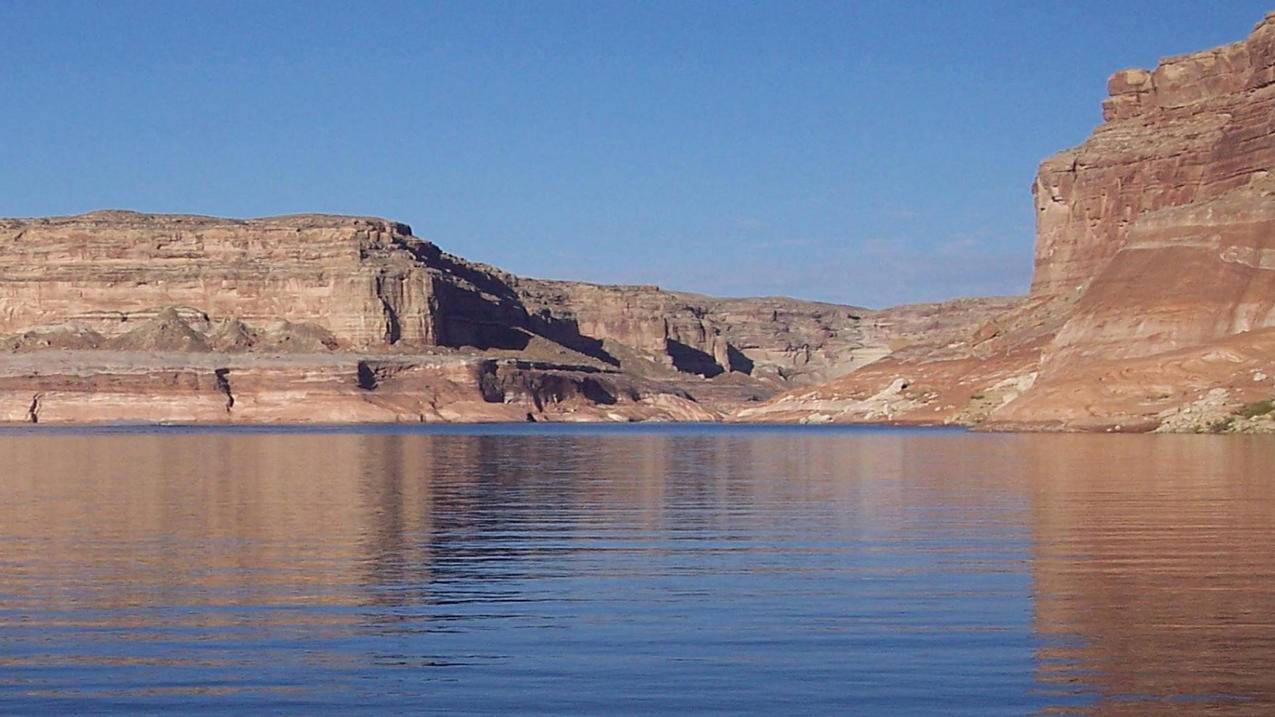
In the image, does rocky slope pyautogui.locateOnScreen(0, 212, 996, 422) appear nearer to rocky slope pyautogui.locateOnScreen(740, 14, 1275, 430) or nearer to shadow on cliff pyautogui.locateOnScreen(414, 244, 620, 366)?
shadow on cliff pyautogui.locateOnScreen(414, 244, 620, 366)

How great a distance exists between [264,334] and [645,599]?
155 metres

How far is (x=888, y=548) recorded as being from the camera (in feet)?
75.1

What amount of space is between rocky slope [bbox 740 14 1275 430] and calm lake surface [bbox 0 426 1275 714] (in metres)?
41.0

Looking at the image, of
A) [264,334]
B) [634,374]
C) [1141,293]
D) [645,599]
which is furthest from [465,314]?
[645,599]

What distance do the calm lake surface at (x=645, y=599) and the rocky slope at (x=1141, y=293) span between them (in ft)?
135

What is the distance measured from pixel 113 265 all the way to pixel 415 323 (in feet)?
105

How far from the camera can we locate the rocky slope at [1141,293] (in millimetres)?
76750

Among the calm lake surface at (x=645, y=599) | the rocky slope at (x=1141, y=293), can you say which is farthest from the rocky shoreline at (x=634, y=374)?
the calm lake surface at (x=645, y=599)

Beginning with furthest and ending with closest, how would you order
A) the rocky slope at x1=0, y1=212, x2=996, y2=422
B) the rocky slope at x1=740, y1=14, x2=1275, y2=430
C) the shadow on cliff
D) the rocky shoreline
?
the shadow on cliff → the rocky slope at x1=0, y1=212, x2=996, y2=422 → the rocky shoreline → the rocky slope at x1=740, y1=14, x2=1275, y2=430

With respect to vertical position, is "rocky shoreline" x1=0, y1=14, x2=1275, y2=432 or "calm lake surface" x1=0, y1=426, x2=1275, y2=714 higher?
"rocky shoreline" x1=0, y1=14, x2=1275, y2=432

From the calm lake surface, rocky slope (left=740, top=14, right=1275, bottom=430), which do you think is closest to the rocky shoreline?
rocky slope (left=740, top=14, right=1275, bottom=430)

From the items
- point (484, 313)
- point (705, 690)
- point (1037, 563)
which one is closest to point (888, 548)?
point (1037, 563)

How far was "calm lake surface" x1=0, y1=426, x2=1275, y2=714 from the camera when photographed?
12.8m

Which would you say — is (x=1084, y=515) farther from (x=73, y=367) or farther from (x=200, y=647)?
(x=73, y=367)
